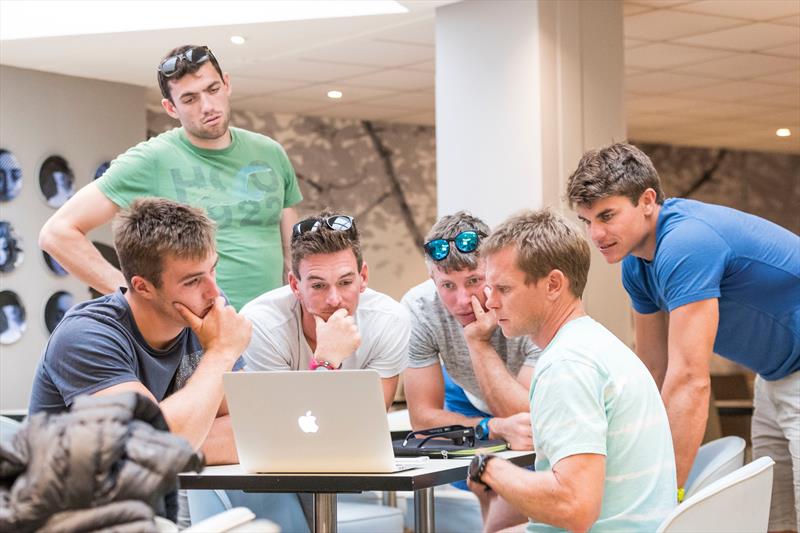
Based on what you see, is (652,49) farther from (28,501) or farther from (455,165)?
(28,501)

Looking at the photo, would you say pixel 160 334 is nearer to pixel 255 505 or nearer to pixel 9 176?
pixel 255 505

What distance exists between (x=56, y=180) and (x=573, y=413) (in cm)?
638

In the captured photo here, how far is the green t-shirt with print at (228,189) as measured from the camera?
3.71 m

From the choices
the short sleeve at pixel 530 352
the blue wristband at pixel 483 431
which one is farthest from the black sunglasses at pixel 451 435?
the short sleeve at pixel 530 352

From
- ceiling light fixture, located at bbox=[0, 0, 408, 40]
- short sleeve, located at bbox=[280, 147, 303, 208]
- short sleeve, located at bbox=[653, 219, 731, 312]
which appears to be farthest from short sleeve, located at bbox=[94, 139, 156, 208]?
ceiling light fixture, located at bbox=[0, 0, 408, 40]

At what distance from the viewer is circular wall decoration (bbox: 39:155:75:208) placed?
302 inches

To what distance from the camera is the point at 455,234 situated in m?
3.44

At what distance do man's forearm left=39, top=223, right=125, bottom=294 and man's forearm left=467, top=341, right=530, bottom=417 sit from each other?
3.92 ft

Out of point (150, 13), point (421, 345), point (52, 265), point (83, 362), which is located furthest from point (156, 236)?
point (52, 265)

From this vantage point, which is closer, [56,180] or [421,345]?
[421,345]

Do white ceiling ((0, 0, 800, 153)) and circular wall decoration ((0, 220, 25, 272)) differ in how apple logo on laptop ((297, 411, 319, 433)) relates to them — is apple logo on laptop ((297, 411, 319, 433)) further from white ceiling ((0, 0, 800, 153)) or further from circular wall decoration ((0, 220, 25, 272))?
circular wall decoration ((0, 220, 25, 272))

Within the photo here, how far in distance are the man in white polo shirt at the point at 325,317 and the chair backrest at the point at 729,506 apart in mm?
1179

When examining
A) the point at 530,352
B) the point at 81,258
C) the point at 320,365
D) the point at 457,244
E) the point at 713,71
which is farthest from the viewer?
the point at 713,71

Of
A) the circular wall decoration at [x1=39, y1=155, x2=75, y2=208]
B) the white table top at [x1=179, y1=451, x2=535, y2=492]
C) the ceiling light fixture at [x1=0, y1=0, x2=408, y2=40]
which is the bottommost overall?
the white table top at [x1=179, y1=451, x2=535, y2=492]
